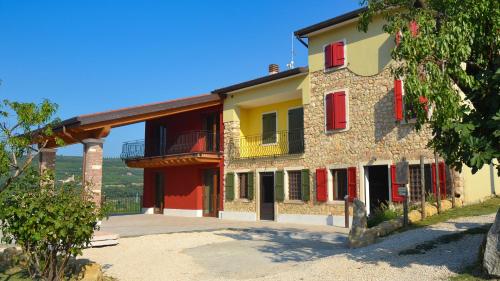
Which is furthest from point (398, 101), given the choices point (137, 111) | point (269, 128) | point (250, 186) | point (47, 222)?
point (47, 222)

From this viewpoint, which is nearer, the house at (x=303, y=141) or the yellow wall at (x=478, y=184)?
the yellow wall at (x=478, y=184)

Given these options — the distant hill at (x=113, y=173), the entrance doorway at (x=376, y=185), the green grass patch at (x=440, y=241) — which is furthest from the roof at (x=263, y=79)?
the distant hill at (x=113, y=173)

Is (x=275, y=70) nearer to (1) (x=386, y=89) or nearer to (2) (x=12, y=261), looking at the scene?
(1) (x=386, y=89)

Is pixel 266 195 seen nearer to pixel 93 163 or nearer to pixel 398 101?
pixel 398 101

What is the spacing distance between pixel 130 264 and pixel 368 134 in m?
9.40

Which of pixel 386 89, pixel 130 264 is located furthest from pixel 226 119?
pixel 130 264

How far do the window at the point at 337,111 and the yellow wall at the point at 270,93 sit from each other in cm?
132

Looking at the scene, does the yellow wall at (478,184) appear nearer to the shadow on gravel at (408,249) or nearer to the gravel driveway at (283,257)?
the gravel driveway at (283,257)

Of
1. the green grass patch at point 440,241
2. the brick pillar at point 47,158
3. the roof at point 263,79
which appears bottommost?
the green grass patch at point 440,241

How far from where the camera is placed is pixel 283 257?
9.59m

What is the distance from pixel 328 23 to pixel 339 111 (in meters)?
3.28

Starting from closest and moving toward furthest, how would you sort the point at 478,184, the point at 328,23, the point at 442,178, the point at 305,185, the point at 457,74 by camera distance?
the point at 457,74 → the point at 442,178 → the point at 478,184 → the point at 328,23 → the point at 305,185

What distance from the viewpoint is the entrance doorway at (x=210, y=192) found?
2148 centimetres

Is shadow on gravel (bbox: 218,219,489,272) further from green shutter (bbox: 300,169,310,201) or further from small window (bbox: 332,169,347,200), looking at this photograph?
green shutter (bbox: 300,169,310,201)
